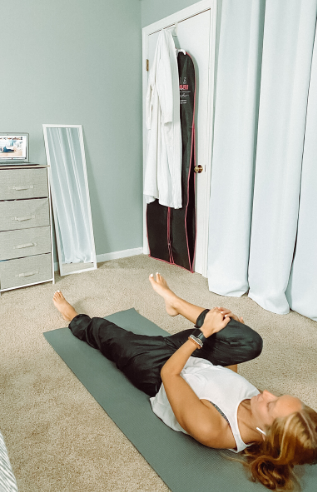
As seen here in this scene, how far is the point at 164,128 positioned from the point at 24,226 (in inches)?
53.8

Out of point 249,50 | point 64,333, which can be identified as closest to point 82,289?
point 64,333

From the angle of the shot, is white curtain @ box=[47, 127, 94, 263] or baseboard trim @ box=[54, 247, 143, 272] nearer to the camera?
white curtain @ box=[47, 127, 94, 263]

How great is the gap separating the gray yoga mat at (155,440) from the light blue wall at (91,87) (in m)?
1.85

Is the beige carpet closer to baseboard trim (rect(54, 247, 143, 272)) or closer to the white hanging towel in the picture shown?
baseboard trim (rect(54, 247, 143, 272))

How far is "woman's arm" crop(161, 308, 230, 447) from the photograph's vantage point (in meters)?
1.17

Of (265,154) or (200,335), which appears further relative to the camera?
(265,154)

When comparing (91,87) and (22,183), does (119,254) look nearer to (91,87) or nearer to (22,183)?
(22,183)

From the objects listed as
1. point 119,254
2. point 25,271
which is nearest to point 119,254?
point 119,254

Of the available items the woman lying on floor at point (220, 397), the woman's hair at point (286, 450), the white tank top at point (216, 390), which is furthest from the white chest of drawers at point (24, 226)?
the woman's hair at point (286, 450)

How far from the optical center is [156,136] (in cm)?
314

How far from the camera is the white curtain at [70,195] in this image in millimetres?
3100

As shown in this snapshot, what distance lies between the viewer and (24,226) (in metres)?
2.74

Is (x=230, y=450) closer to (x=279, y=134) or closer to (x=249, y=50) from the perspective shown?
(x=279, y=134)

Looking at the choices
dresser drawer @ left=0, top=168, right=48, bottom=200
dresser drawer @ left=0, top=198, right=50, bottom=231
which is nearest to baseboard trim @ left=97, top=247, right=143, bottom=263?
dresser drawer @ left=0, top=198, right=50, bottom=231
